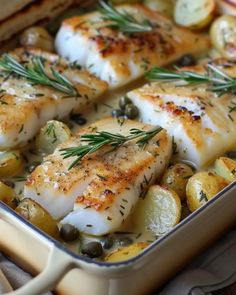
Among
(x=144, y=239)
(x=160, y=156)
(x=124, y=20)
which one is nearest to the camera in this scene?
(x=144, y=239)

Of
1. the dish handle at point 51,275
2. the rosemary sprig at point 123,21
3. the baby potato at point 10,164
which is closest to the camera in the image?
the dish handle at point 51,275

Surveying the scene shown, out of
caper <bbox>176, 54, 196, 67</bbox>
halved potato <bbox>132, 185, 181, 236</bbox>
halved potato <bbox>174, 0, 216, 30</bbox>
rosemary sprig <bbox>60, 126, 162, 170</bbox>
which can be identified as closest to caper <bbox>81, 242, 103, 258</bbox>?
halved potato <bbox>132, 185, 181, 236</bbox>

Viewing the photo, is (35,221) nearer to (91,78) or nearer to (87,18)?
(91,78)

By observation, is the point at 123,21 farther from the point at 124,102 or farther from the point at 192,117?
the point at 192,117

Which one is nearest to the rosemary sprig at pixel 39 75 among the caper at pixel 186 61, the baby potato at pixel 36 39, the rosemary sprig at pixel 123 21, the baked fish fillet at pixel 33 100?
the baked fish fillet at pixel 33 100

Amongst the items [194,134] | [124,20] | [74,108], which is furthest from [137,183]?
[124,20]

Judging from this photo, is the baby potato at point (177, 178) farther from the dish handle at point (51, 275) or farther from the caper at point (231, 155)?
the dish handle at point (51, 275)
